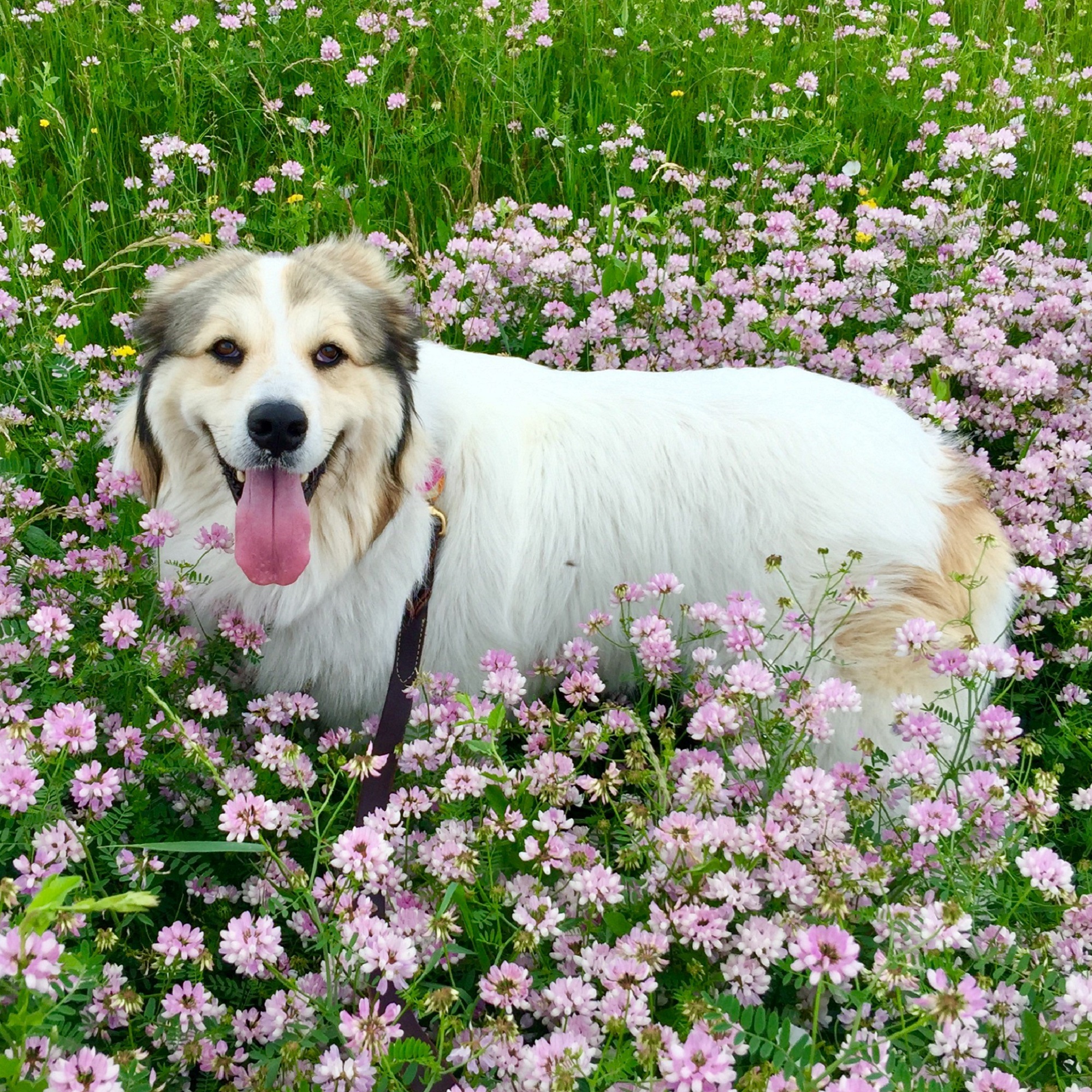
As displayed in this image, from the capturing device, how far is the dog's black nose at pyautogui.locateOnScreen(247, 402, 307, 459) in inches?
104

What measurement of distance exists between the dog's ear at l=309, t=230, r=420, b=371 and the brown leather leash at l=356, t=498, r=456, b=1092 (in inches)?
16.7

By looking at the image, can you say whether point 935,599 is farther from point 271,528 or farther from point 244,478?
point 244,478

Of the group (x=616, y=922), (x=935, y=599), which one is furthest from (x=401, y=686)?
(x=935, y=599)

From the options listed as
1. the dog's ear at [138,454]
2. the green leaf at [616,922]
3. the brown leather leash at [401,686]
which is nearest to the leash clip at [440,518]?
the brown leather leash at [401,686]

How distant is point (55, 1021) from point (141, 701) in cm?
92

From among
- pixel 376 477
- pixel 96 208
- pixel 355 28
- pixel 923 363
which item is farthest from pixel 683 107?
pixel 376 477

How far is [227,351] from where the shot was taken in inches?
113

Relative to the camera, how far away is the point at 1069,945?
6.15 feet

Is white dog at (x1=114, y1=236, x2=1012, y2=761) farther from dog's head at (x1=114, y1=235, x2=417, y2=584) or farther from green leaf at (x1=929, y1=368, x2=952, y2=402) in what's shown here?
green leaf at (x1=929, y1=368, x2=952, y2=402)

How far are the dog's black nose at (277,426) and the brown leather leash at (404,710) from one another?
55 centimetres

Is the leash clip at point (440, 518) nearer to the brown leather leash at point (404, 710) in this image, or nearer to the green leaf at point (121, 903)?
the brown leather leash at point (404, 710)

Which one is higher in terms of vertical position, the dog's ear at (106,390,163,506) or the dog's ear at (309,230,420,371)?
the dog's ear at (309,230,420,371)

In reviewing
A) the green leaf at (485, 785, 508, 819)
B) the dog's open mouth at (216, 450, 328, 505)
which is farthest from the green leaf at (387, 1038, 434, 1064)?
the dog's open mouth at (216, 450, 328, 505)

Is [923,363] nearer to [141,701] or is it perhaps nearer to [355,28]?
[141,701]
